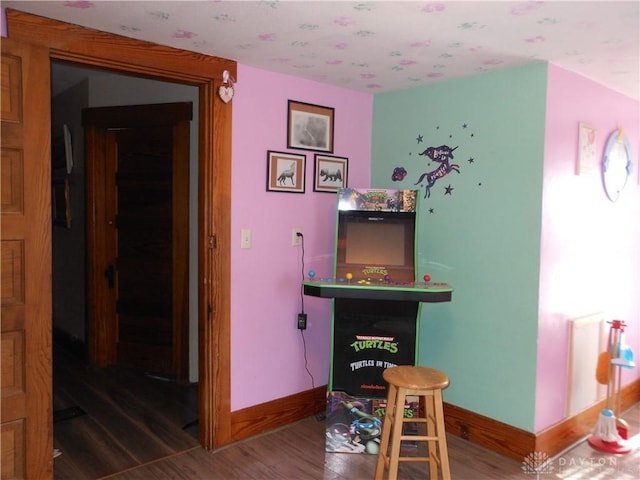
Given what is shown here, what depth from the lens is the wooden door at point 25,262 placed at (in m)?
2.10

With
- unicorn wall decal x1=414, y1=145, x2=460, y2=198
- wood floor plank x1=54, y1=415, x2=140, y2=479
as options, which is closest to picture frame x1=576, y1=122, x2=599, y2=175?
unicorn wall decal x1=414, y1=145, x2=460, y2=198

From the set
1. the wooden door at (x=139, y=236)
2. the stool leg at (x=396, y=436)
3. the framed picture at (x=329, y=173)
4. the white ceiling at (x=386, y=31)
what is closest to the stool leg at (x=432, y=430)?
the stool leg at (x=396, y=436)

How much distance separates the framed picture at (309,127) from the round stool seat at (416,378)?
1.50 metres

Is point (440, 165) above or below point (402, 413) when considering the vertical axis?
above

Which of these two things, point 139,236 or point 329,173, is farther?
point 139,236

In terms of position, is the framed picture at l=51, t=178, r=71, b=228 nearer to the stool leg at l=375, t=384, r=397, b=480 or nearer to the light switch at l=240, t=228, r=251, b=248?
the light switch at l=240, t=228, r=251, b=248

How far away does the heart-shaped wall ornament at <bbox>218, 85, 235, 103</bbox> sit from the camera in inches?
109

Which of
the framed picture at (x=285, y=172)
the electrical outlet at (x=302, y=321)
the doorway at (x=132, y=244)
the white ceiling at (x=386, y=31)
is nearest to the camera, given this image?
the white ceiling at (x=386, y=31)

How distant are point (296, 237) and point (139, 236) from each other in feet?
5.08

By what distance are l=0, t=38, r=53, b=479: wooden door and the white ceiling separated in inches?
12.9

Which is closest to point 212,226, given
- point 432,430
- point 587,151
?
point 432,430

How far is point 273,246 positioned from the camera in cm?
311

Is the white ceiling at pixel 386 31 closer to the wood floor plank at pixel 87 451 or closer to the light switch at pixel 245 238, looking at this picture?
the light switch at pixel 245 238

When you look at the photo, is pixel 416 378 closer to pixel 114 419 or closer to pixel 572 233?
pixel 572 233
